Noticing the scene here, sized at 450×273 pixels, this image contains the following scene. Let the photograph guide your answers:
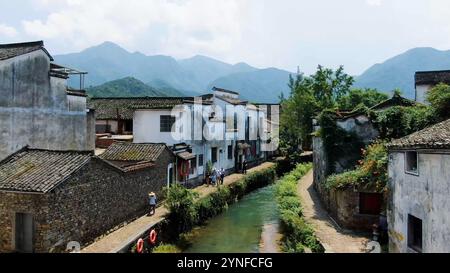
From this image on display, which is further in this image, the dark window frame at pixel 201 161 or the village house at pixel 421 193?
the dark window frame at pixel 201 161

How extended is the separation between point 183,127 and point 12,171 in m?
14.3

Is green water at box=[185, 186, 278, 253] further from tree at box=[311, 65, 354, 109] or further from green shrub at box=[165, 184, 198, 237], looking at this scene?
tree at box=[311, 65, 354, 109]

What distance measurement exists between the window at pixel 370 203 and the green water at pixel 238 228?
16.5 ft

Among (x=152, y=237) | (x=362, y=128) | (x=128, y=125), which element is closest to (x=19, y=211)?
(x=152, y=237)

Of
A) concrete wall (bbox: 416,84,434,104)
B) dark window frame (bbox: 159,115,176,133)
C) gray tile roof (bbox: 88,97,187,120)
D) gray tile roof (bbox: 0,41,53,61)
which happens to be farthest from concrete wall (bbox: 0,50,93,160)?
concrete wall (bbox: 416,84,434,104)

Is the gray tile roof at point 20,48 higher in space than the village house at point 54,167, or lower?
higher

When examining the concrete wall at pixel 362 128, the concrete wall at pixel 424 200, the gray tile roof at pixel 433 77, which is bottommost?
the concrete wall at pixel 424 200

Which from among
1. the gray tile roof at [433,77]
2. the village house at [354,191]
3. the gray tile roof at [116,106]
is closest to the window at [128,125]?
the gray tile roof at [116,106]

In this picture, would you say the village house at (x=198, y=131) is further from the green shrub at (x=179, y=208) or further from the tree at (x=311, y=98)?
the tree at (x=311, y=98)

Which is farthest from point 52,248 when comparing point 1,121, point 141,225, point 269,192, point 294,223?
point 269,192

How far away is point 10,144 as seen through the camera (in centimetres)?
1764

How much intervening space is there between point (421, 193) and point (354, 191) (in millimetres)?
6492

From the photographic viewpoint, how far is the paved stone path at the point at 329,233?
15.6m
